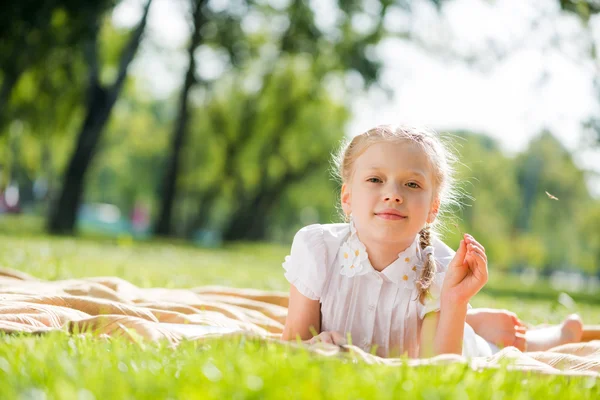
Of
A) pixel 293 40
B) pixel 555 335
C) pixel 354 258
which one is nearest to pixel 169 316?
pixel 354 258

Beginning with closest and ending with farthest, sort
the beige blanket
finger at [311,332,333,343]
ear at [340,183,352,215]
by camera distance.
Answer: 1. the beige blanket
2. finger at [311,332,333,343]
3. ear at [340,183,352,215]

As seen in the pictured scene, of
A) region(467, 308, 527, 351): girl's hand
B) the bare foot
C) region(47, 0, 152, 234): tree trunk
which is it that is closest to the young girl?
region(467, 308, 527, 351): girl's hand

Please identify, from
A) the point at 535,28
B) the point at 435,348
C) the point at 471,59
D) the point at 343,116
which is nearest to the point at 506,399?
the point at 435,348

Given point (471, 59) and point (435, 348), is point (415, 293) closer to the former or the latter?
point (435, 348)

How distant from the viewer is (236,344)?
2.56m

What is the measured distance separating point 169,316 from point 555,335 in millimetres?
2576

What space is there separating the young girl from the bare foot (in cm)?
112

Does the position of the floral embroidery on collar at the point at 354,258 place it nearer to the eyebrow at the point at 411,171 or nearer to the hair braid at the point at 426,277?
the hair braid at the point at 426,277

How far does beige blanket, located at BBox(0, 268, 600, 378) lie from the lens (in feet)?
9.09

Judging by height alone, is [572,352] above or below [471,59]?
below

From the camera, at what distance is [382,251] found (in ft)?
11.5

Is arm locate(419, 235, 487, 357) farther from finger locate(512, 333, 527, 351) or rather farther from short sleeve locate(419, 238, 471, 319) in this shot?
finger locate(512, 333, 527, 351)

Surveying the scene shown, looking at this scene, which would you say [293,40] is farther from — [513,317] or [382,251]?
[382,251]

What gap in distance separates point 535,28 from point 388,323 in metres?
12.2
